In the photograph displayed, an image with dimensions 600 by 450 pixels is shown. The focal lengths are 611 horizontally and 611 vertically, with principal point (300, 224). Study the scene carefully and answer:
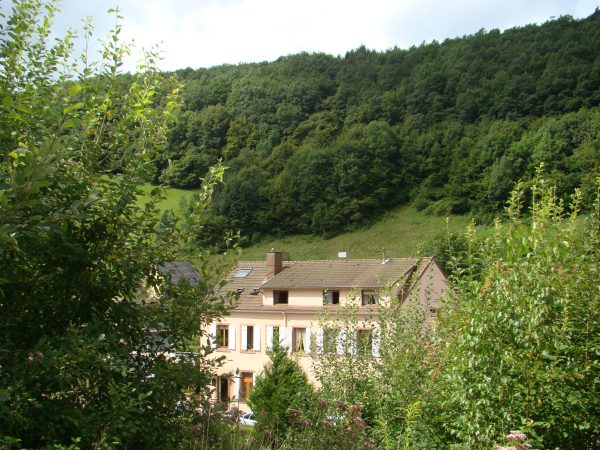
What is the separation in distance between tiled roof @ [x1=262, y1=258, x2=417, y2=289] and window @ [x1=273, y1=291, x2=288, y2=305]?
1.84 ft

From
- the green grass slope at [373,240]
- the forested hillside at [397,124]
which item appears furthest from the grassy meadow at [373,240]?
the forested hillside at [397,124]

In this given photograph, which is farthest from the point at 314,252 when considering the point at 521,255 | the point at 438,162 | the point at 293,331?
the point at 521,255

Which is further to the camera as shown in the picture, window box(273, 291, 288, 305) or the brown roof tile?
window box(273, 291, 288, 305)

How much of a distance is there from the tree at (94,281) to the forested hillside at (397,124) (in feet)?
237

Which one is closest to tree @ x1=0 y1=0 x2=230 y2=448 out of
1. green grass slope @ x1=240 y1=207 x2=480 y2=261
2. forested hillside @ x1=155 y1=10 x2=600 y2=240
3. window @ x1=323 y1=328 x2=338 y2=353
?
window @ x1=323 y1=328 x2=338 y2=353

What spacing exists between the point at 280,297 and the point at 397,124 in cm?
8457

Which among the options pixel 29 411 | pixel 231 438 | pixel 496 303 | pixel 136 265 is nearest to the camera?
pixel 29 411

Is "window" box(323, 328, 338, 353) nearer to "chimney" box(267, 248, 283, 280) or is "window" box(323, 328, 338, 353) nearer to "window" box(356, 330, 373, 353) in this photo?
"window" box(356, 330, 373, 353)

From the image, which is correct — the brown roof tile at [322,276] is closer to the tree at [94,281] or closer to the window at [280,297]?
the window at [280,297]

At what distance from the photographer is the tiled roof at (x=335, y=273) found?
31688 mm

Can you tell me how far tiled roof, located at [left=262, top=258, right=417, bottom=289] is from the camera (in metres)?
31.7

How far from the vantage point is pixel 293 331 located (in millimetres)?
33000

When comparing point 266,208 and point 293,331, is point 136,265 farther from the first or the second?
point 266,208

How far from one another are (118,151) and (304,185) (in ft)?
311
